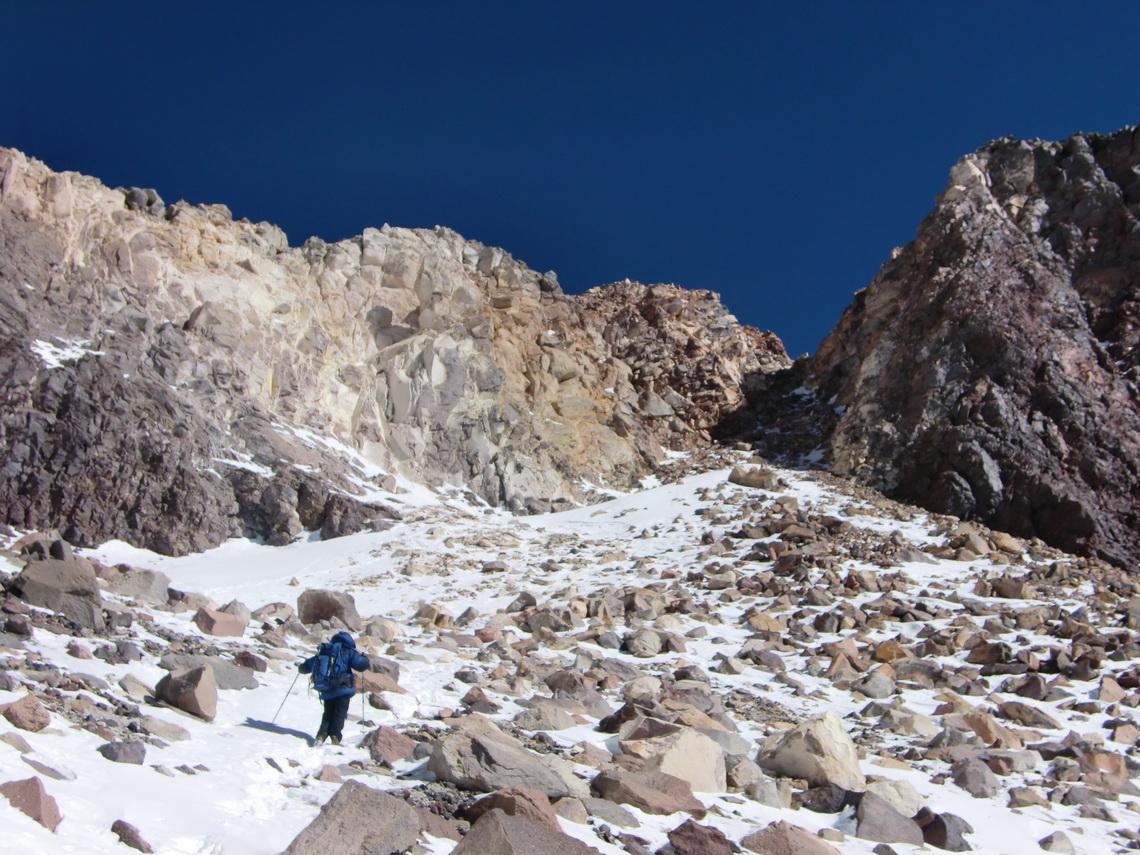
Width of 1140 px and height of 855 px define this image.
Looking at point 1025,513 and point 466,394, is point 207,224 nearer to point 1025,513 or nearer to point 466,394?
point 466,394

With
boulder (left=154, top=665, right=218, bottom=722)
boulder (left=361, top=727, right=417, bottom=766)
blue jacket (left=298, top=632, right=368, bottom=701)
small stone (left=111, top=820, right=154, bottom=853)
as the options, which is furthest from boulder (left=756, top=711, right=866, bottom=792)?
small stone (left=111, top=820, right=154, bottom=853)

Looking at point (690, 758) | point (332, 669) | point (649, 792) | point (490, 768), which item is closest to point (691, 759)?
point (690, 758)

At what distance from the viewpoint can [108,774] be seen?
18.1 feet

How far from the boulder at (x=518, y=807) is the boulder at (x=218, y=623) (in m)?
6.49

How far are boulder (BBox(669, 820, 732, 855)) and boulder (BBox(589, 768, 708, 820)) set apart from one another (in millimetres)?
594

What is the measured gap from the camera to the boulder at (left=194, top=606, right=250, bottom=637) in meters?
11.2

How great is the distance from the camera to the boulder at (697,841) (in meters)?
5.91

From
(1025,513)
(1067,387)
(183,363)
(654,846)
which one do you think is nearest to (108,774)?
(654,846)

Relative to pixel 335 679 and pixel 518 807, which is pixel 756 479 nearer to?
pixel 335 679

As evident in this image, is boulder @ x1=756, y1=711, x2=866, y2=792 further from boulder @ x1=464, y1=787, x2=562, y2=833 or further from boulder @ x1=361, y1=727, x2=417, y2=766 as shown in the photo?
boulder @ x1=361, y1=727, x2=417, y2=766

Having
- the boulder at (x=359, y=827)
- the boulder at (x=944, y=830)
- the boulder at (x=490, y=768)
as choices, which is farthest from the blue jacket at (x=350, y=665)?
the boulder at (x=944, y=830)

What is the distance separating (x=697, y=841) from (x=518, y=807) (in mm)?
1305

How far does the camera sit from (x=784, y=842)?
6250 mm

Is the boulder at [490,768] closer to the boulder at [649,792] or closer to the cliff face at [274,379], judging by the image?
the boulder at [649,792]
